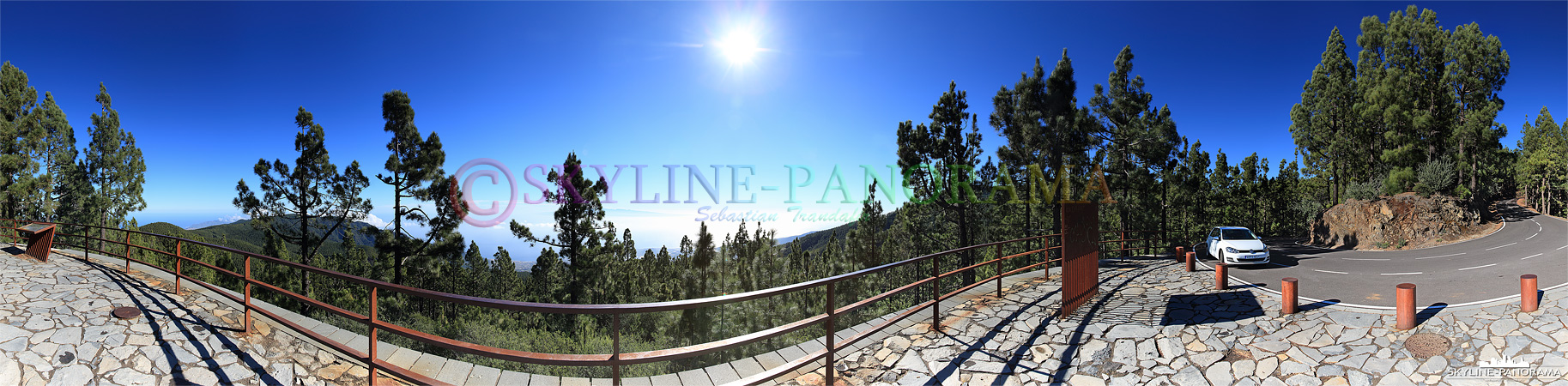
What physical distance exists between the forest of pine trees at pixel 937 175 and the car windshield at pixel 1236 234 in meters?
2.24

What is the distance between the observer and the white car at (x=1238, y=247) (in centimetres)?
1251

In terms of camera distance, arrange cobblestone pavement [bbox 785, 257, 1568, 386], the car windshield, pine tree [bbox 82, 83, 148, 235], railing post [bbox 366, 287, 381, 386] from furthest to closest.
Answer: pine tree [bbox 82, 83, 148, 235] → the car windshield → cobblestone pavement [bbox 785, 257, 1568, 386] → railing post [bbox 366, 287, 381, 386]

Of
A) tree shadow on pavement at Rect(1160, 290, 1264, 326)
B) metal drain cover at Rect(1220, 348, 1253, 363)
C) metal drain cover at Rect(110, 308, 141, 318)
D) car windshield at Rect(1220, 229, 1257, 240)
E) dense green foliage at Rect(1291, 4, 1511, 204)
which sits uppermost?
dense green foliage at Rect(1291, 4, 1511, 204)

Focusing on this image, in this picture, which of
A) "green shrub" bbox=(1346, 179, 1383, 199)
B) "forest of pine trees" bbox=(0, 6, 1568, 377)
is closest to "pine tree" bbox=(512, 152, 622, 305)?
"forest of pine trees" bbox=(0, 6, 1568, 377)

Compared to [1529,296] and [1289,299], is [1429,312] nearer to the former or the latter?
[1529,296]

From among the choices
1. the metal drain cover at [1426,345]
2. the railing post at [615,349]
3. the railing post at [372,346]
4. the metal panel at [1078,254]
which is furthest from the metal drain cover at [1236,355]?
the railing post at [372,346]

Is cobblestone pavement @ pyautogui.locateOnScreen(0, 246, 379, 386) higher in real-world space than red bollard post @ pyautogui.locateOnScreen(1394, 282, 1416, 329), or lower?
lower

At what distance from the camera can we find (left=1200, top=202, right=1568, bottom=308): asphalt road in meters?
7.74

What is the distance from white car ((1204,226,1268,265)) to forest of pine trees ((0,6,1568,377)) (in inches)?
90.9

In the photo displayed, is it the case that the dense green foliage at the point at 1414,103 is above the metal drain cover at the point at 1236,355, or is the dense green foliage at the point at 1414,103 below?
above

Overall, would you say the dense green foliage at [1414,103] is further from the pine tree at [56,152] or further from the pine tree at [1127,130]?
the pine tree at [56,152]

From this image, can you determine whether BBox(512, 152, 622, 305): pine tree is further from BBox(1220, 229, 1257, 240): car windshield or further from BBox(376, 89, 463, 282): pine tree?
BBox(1220, 229, 1257, 240): car windshield

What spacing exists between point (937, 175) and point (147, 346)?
20961 millimetres

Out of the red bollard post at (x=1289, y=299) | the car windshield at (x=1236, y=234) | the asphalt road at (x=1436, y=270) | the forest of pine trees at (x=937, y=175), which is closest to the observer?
the red bollard post at (x=1289, y=299)
